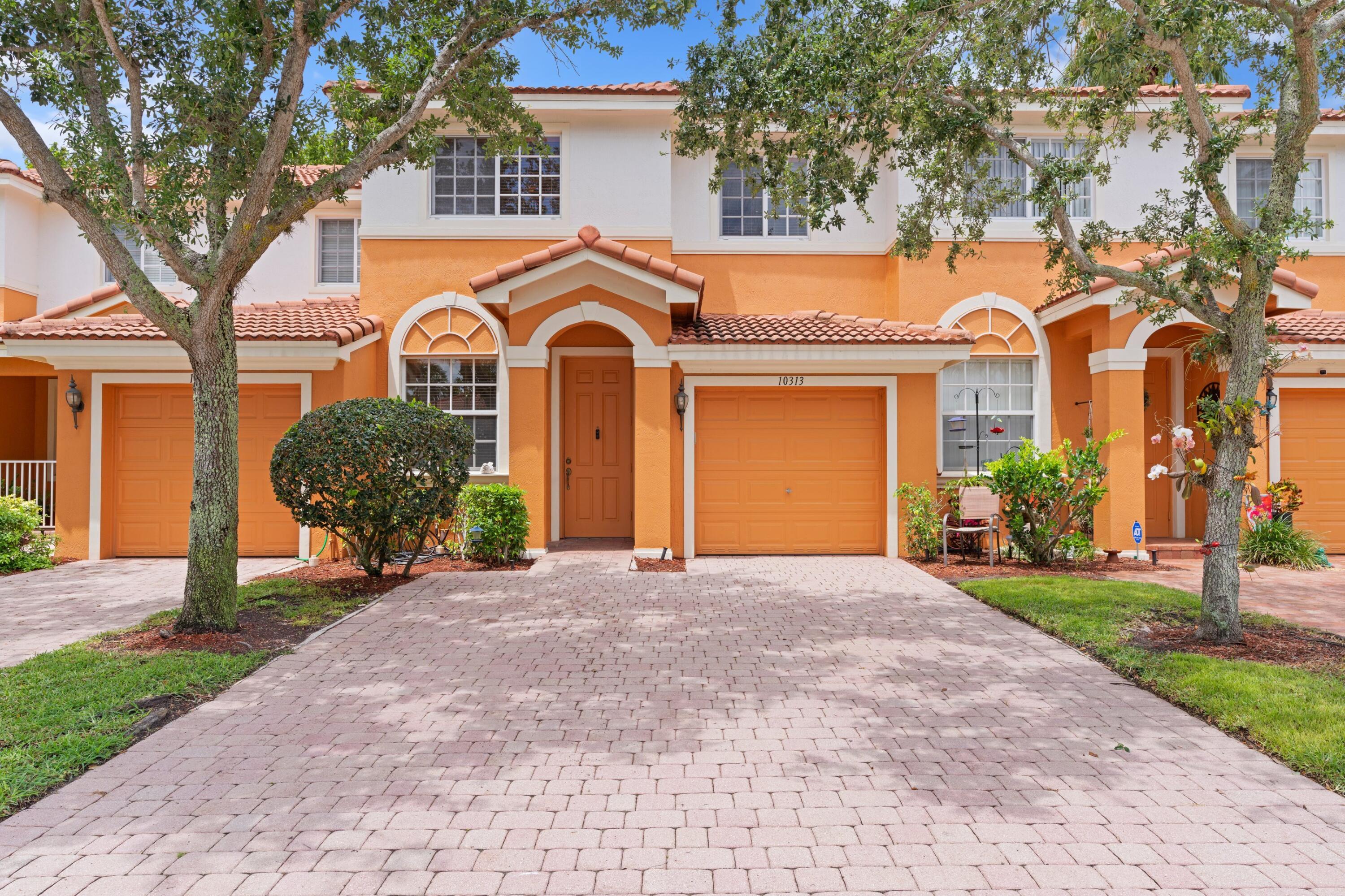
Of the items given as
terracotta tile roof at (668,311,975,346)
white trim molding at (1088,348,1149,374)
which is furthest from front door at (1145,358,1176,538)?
terracotta tile roof at (668,311,975,346)

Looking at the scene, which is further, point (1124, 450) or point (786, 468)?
point (786, 468)

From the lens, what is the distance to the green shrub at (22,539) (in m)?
10.3

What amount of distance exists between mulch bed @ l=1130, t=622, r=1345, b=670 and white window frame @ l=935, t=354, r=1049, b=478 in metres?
5.50

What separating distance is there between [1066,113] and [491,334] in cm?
828

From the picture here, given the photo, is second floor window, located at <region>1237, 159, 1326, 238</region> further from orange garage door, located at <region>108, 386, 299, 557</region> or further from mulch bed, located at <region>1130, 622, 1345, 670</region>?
orange garage door, located at <region>108, 386, 299, 557</region>

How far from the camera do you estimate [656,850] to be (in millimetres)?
3230

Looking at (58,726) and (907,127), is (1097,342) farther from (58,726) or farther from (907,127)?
(58,726)

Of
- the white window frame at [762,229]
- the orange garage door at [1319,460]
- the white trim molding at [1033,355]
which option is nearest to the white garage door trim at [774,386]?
the white trim molding at [1033,355]

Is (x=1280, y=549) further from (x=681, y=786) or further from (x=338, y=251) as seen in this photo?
(x=338, y=251)

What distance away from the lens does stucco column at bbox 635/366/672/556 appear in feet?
36.0

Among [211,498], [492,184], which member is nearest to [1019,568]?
[211,498]

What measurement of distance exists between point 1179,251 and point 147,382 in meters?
14.9

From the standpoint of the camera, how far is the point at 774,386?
11.4 meters

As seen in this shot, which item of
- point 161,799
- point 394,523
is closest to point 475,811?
point 161,799
